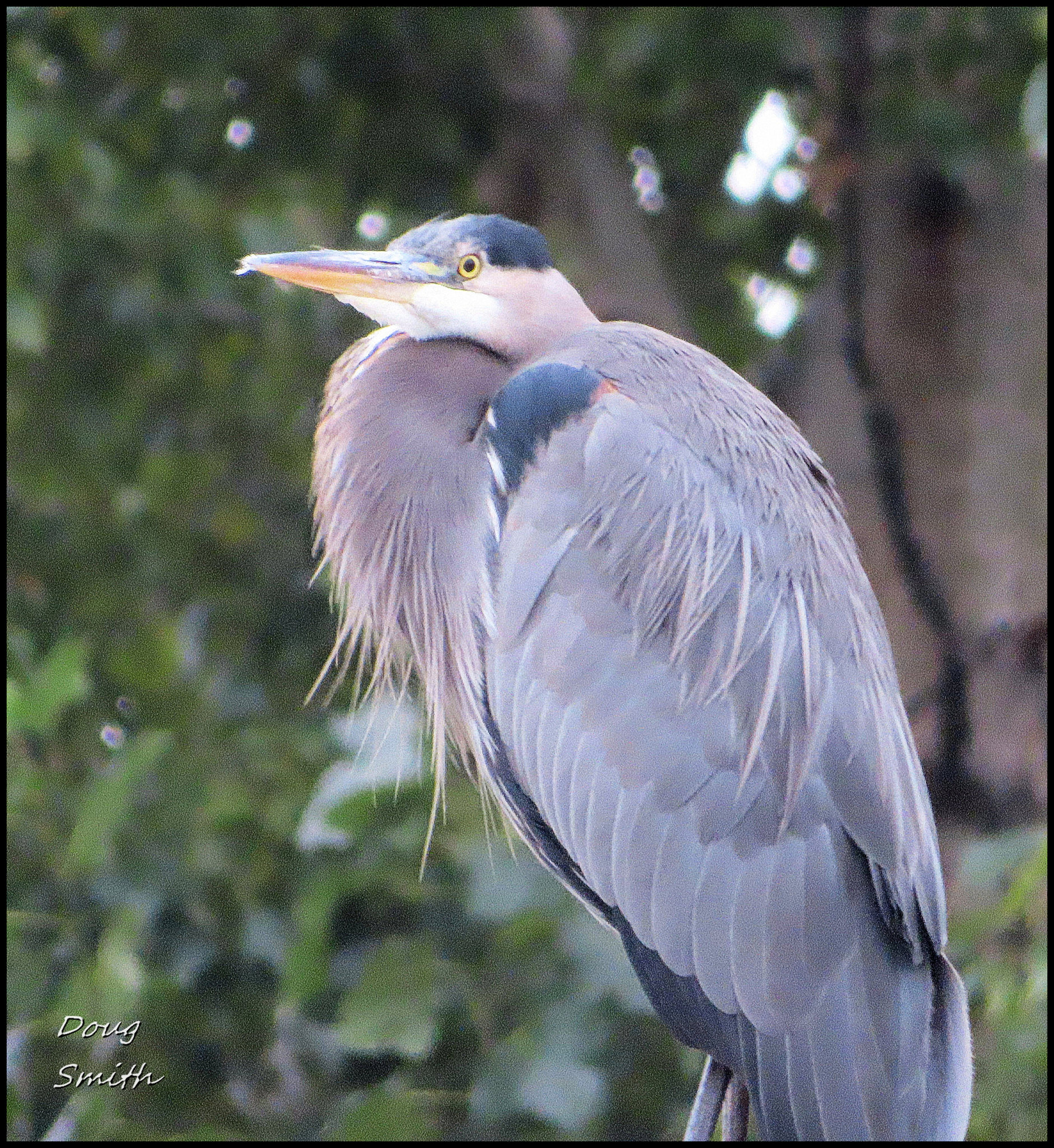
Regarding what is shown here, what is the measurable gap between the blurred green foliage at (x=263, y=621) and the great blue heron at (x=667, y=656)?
615 mm

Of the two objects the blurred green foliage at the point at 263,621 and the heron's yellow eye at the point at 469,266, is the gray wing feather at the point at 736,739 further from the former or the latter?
the blurred green foliage at the point at 263,621

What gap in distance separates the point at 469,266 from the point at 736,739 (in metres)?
0.93

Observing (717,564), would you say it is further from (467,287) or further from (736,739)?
(467,287)

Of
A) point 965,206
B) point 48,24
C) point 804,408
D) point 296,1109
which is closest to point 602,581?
point 296,1109

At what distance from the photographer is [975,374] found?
4.53m

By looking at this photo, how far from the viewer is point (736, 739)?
2.43 metres

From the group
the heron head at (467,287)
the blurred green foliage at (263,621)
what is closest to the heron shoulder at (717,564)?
the heron head at (467,287)

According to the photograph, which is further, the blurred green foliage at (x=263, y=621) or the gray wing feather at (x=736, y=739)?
the blurred green foliage at (x=263, y=621)

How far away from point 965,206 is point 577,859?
9.23 ft

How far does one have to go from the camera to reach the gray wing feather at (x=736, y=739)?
7.54 feet

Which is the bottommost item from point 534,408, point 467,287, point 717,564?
point 717,564

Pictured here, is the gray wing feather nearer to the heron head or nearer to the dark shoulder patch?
the dark shoulder patch

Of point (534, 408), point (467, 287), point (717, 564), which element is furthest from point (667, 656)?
point (467, 287)

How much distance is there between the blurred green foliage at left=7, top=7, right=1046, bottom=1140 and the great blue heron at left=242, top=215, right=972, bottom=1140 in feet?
2.02
